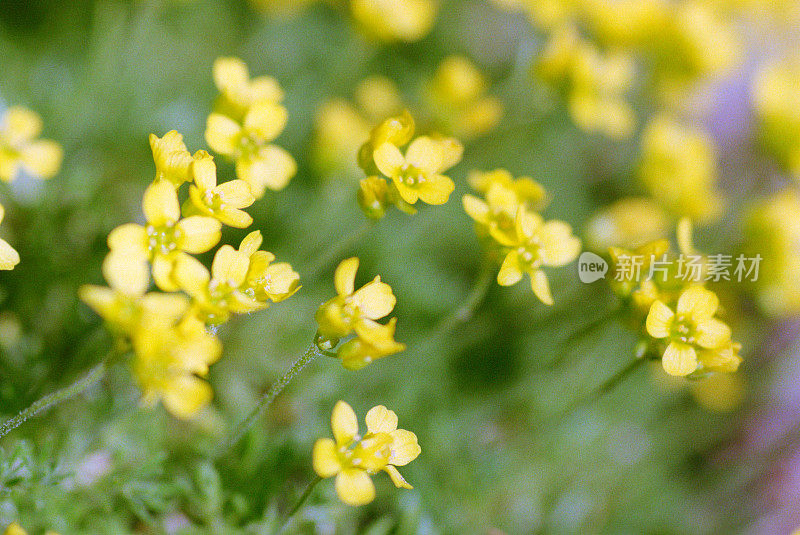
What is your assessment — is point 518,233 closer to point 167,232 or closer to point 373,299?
point 373,299

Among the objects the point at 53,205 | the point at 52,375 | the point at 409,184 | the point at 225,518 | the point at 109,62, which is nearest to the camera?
the point at 409,184

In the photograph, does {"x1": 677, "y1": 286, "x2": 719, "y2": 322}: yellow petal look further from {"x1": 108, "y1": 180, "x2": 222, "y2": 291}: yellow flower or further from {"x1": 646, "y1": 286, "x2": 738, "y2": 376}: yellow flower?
{"x1": 108, "y1": 180, "x2": 222, "y2": 291}: yellow flower

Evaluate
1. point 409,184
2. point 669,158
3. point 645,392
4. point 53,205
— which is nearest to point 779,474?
point 645,392

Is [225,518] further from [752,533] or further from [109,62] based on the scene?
[752,533]

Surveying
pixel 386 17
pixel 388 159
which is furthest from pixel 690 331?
pixel 386 17

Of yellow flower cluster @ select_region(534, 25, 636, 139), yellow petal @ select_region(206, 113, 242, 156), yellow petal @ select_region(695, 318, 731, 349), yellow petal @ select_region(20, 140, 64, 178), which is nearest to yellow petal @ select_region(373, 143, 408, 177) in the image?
yellow petal @ select_region(206, 113, 242, 156)

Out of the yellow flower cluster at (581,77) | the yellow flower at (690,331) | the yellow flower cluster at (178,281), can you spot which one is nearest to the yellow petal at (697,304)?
the yellow flower at (690,331)
